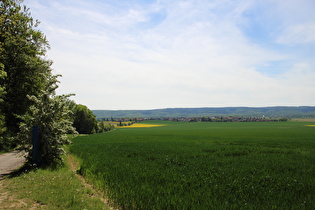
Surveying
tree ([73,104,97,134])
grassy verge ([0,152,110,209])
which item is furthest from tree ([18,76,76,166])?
tree ([73,104,97,134])

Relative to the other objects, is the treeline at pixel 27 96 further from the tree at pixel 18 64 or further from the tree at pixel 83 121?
the tree at pixel 83 121

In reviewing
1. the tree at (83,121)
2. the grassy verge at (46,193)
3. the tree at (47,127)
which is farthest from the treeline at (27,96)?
the tree at (83,121)

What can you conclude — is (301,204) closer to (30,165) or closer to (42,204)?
(42,204)

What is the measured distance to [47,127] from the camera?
1348 centimetres

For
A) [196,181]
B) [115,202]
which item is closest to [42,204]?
[115,202]

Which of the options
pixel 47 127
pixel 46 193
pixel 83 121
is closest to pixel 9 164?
pixel 47 127

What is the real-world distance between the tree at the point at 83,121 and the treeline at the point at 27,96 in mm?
46541

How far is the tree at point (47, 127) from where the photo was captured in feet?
43.5

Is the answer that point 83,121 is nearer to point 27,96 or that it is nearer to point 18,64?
point 18,64

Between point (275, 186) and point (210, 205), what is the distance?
4.34 metres

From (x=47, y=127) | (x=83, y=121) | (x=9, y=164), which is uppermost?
(x=47, y=127)

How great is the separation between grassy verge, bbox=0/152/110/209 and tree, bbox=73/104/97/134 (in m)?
64.7

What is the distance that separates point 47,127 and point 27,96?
230 centimetres

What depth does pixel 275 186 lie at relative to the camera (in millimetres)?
9445
